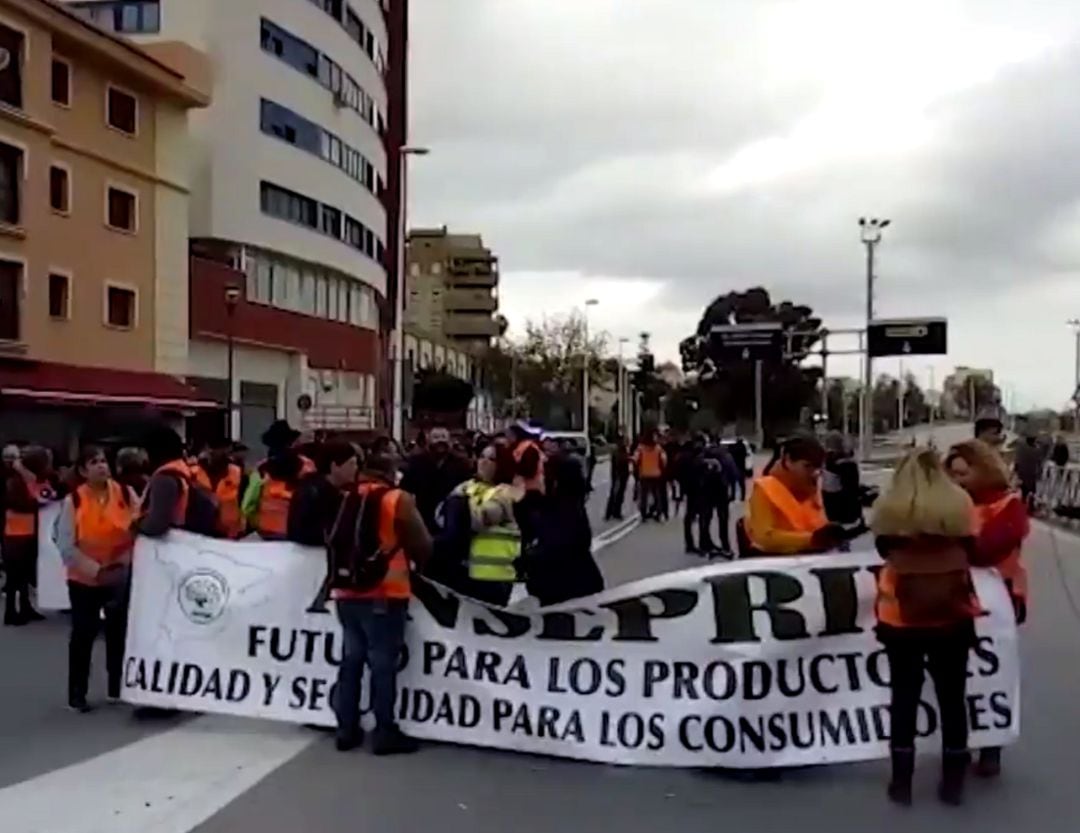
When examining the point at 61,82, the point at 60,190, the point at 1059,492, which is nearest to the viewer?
the point at 1059,492

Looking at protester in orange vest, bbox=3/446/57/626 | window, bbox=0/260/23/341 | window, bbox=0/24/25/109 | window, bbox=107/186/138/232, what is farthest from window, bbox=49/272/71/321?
protester in orange vest, bbox=3/446/57/626

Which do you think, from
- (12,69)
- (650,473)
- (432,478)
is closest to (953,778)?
(432,478)

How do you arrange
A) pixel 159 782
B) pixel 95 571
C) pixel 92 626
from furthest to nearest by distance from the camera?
pixel 92 626, pixel 95 571, pixel 159 782

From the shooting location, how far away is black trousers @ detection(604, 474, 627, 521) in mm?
33750

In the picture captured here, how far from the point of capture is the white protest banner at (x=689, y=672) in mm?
8414

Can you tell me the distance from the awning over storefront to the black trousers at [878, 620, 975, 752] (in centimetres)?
3227

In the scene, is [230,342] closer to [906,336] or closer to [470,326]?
[906,336]

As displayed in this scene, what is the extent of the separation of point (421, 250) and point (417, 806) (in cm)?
16237

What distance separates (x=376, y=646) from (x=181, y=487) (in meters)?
2.11

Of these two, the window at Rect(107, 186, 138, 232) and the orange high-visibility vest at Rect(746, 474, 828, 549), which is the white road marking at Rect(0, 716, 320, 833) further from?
the window at Rect(107, 186, 138, 232)

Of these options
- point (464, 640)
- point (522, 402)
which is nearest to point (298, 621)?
point (464, 640)

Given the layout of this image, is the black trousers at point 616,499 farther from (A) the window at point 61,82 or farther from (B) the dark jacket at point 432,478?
(B) the dark jacket at point 432,478

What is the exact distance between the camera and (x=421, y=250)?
6639 inches

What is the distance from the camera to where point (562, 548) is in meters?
9.89
